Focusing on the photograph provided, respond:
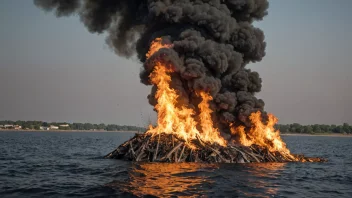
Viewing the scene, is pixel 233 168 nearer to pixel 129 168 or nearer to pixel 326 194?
pixel 129 168

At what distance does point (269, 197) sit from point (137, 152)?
18.3 metres

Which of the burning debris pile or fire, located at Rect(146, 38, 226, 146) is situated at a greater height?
fire, located at Rect(146, 38, 226, 146)

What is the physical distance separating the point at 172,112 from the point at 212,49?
7.50 metres

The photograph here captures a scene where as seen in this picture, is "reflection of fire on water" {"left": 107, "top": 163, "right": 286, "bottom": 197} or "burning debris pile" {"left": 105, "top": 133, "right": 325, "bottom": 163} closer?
"reflection of fire on water" {"left": 107, "top": 163, "right": 286, "bottom": 197}

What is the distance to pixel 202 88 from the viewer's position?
3859 centimetres

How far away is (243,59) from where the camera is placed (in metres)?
45.5

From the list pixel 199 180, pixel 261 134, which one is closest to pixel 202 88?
pixel 261 134

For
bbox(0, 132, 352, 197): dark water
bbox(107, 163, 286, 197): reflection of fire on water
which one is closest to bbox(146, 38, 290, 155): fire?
bbox(107, 163, 286, 197): reflection of fire on water

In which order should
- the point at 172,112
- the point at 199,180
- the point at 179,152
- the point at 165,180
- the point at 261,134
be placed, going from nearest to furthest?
the point at 165,180 < the point at 199,180 < the point at 179,152 < the point at 172,112 < the point at 261,134

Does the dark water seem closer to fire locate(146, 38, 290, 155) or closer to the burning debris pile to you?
the burning debris pile

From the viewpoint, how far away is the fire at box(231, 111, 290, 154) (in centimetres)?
4017

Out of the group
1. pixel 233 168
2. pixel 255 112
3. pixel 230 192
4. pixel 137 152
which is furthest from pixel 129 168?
pixel 255 112

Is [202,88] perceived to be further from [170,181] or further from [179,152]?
[170,181]

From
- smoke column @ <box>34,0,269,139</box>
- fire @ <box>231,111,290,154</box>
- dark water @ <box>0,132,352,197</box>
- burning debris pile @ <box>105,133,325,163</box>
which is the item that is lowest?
dark water @ <box>0,132,352,197</box>
